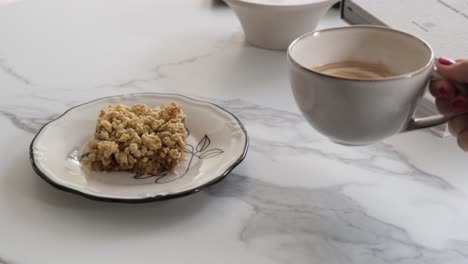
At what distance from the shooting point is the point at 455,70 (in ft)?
2.03

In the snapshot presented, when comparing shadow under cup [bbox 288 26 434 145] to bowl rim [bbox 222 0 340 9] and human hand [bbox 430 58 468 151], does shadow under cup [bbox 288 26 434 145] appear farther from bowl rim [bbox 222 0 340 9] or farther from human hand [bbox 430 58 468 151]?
bowl rim [bbox 222 0 340 9]

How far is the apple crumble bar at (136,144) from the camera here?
721mm

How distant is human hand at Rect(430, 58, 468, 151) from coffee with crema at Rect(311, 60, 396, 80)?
66 millimetres

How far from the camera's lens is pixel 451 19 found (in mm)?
945

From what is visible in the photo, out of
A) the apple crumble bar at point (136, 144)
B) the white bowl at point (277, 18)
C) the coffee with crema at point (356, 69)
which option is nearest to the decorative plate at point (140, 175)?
the apple crumble bar at point (136, 144)

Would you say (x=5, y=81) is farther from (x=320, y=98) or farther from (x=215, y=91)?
(x=320, y=98)

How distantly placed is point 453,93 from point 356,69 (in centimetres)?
11

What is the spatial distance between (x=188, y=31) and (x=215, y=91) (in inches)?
8.6

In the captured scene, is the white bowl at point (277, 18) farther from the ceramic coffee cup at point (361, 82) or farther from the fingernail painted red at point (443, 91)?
the fingernail painted red at point (443, 91)

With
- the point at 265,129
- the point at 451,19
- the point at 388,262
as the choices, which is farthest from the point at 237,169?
the point at 451,19

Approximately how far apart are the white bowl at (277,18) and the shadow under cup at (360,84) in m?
0.29

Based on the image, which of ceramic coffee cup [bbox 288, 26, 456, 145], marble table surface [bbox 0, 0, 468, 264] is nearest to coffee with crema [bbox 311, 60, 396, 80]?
ceramic coffee cup [bbox 288, 26, 456, 145]

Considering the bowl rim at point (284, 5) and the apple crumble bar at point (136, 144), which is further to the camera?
the bowl rim at point (284, 5)

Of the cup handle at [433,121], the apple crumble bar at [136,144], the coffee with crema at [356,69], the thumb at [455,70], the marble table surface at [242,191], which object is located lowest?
the marble table surface at [242,191]
